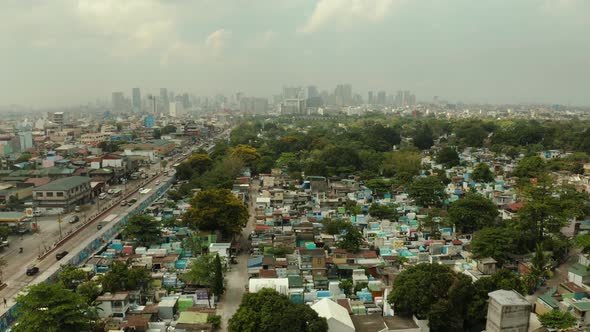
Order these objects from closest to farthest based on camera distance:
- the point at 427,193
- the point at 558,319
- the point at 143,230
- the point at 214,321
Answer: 1. the point at 558,319
2. the point at 214,321
3. the point at 143,230
4. the point at 427,193

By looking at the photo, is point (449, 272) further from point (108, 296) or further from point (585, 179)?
point (585, 179)

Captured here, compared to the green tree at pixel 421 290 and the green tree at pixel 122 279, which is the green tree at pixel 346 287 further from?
the green tree at pixel 122 279

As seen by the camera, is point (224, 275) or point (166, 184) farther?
point (166, 184)

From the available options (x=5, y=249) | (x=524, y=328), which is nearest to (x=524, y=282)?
(x=524, y=328)

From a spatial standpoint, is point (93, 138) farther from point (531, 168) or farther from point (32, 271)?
point (531, 168)

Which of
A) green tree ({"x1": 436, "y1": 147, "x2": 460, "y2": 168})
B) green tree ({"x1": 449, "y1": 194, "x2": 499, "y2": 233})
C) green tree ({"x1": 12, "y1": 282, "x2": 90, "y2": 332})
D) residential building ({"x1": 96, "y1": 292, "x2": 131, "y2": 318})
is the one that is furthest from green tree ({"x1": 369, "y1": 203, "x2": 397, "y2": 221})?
green tree ({"x1": 436, "y1": 147, "x2": 460, "y2": 168})

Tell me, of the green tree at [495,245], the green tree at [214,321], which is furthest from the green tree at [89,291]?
the green tree at [495,245]

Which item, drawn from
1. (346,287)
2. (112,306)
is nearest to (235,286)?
(346,287)
